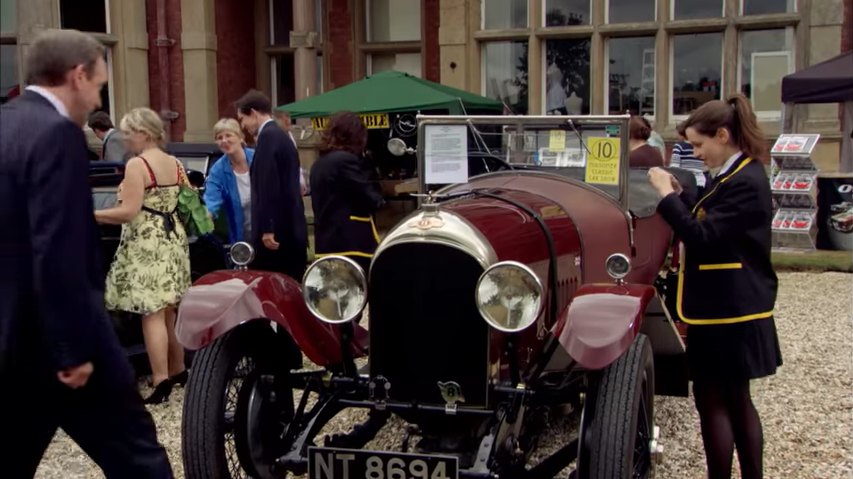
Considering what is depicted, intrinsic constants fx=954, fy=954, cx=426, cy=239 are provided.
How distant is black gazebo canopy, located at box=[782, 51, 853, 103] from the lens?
895 centimetres

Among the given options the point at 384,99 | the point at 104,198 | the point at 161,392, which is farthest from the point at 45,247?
the point at 384,99

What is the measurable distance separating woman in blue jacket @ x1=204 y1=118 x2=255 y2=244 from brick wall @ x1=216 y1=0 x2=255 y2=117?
665cm

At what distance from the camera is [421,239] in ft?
10.6

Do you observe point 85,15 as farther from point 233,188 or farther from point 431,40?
point 233,188

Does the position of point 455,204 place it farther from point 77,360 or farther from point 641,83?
point 641,83

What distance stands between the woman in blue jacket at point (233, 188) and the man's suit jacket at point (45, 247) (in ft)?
10.5

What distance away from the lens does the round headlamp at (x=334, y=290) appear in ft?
11.1

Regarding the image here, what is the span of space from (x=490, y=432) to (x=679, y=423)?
1822 millimetres

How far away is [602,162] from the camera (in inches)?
174

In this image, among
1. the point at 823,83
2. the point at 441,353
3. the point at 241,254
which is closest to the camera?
the point at 441,353

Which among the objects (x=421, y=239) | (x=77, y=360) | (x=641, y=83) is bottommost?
(x=77, y=360)

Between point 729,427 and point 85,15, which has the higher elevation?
point 85,15

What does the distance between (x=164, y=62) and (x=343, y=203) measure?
7486 millimetres

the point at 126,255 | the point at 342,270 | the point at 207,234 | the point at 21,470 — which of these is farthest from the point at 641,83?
the point at 21,470
